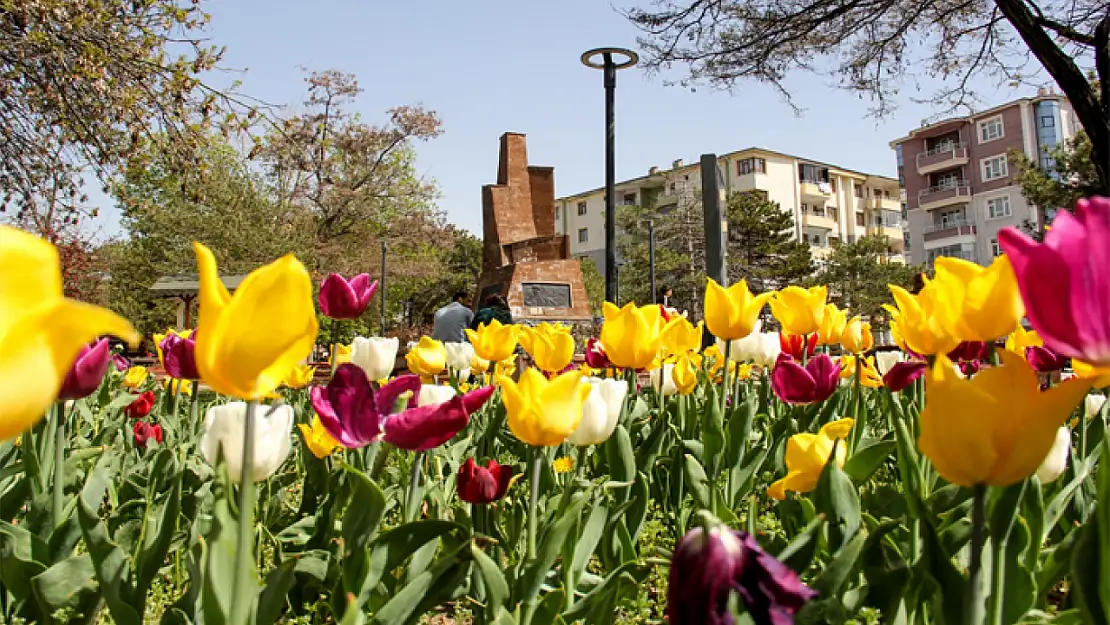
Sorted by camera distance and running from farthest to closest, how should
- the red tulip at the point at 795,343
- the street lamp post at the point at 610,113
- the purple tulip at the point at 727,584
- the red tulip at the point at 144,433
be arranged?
1. the street lamp post at the point at 610,113
2. the red tulip at the point at 795,343
3. the red tulip at the point at 144,433
4. the purple tulip at the point at 727,584

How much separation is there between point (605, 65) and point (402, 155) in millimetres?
16845

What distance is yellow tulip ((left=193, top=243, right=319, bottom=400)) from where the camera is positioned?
0.67m

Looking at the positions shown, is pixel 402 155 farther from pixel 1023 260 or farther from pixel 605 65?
pixel 1023 260

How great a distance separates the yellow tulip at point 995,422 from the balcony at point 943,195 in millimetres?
55557

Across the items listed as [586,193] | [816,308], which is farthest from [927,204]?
[816,308]

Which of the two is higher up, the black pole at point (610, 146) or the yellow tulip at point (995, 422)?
the black pole at point (610, 146)

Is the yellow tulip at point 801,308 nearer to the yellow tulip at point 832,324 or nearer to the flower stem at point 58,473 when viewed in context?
the yellow tulip at point 832,324

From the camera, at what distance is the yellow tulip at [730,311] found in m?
1.82

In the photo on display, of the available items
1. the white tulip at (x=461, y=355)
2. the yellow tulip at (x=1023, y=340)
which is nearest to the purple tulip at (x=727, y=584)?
the yellow tulip at (x=1023, y=340)

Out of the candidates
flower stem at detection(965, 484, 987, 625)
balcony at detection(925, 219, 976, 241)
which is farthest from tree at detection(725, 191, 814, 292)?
flower stem at detection(965, 484, 987, 625)

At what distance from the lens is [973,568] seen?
2.45 ft

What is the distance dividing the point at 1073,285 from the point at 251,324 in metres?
0.67

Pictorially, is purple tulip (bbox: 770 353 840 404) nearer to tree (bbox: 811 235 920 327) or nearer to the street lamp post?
the street lamp post

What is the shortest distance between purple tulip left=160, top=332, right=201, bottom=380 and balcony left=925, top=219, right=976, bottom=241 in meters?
54.8
